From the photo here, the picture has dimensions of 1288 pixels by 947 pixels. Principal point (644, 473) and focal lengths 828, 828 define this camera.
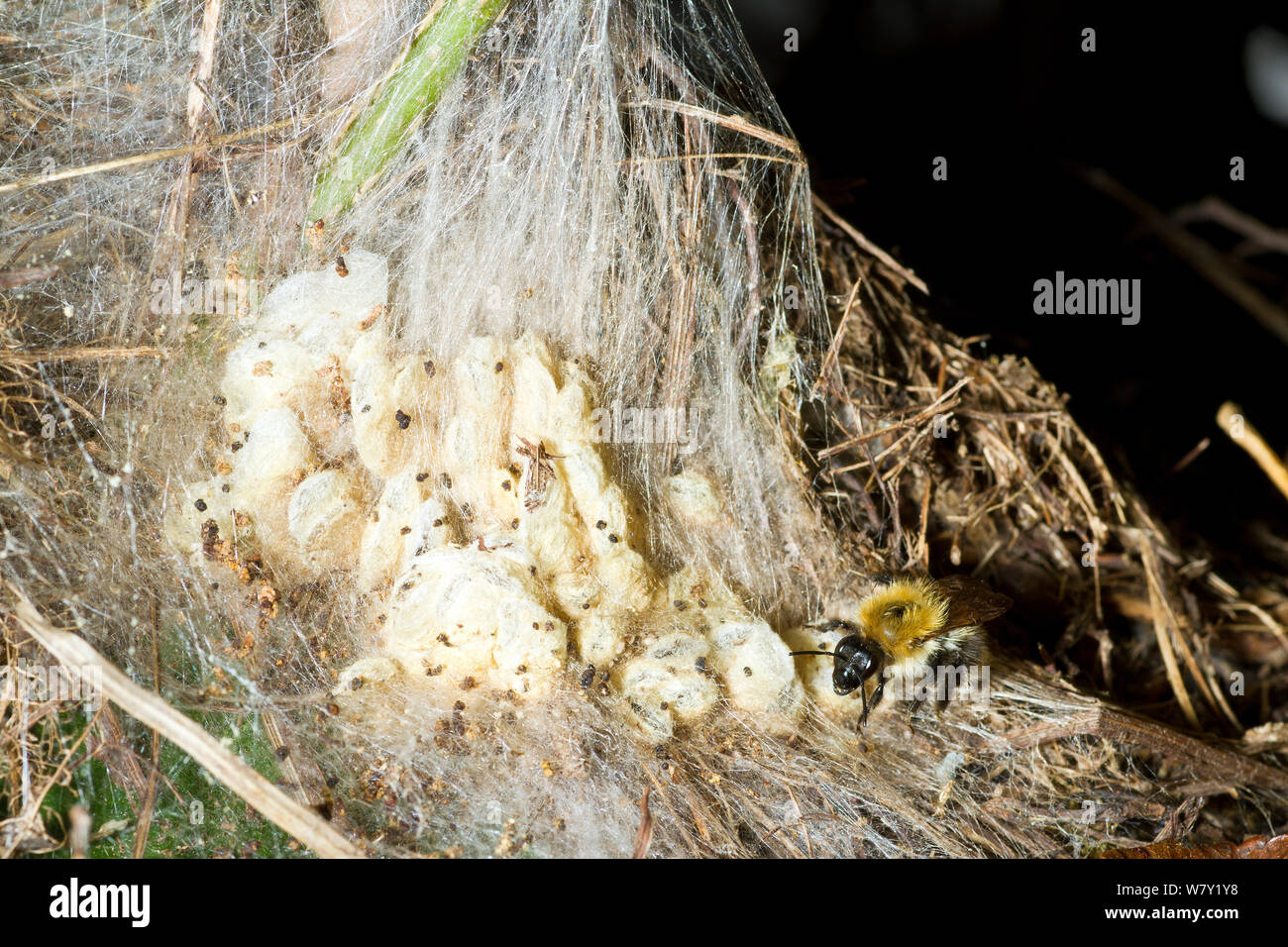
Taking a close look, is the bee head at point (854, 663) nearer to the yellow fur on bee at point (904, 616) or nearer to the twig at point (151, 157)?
the yellow fur on bee at point (904, 616)

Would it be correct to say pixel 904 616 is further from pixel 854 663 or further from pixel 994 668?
pixel 994 668

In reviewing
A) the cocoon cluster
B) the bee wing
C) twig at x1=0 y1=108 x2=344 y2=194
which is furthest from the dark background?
twig at x1=0 y1=108 x2=344 y2=194

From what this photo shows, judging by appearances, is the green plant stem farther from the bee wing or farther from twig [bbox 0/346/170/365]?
the bee wing

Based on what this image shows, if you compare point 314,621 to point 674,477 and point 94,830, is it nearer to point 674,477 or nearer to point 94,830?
point 94,830

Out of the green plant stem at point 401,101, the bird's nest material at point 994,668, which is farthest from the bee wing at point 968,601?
the green plant stem at point 401,101

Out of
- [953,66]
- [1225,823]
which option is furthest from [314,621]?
[953,66]
